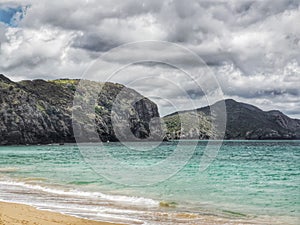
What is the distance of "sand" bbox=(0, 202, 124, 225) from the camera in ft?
55.0

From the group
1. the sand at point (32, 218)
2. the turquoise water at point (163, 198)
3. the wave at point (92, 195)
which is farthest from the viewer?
the wave at point (92, 195)

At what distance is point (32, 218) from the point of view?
17.7 meters

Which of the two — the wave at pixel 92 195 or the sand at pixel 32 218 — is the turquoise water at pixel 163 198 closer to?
the wave at pixel 92 195

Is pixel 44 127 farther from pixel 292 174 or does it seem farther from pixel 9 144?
pixel 292 174

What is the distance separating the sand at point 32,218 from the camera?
16.8 m

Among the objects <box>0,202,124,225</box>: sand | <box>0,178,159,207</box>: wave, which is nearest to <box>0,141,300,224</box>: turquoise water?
<box>0,178,159,207</box>: wave

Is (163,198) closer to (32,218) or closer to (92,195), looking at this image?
(92,195)

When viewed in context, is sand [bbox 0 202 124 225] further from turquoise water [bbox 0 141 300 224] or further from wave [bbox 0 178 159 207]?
wave [bbox 0 178 159 207]

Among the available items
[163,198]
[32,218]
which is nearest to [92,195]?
[163,198]

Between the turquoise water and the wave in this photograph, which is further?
the wave

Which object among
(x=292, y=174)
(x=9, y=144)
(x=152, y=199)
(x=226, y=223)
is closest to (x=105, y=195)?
(x=152, y=199)

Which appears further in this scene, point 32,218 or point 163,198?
point 163,198

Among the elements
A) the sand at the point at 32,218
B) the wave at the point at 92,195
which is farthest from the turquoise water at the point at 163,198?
the sand at the point at 32,218

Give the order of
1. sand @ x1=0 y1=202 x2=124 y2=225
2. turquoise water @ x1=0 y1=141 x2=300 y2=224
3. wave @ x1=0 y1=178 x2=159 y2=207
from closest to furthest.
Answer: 1. sand @ x1=0 y1=202 x2=124 y2=225
2. turquoise water @ x1=0 y1=141 x2=300 y2=224
3. wave @ x1=0 y1=178 x2=159 y2=207
